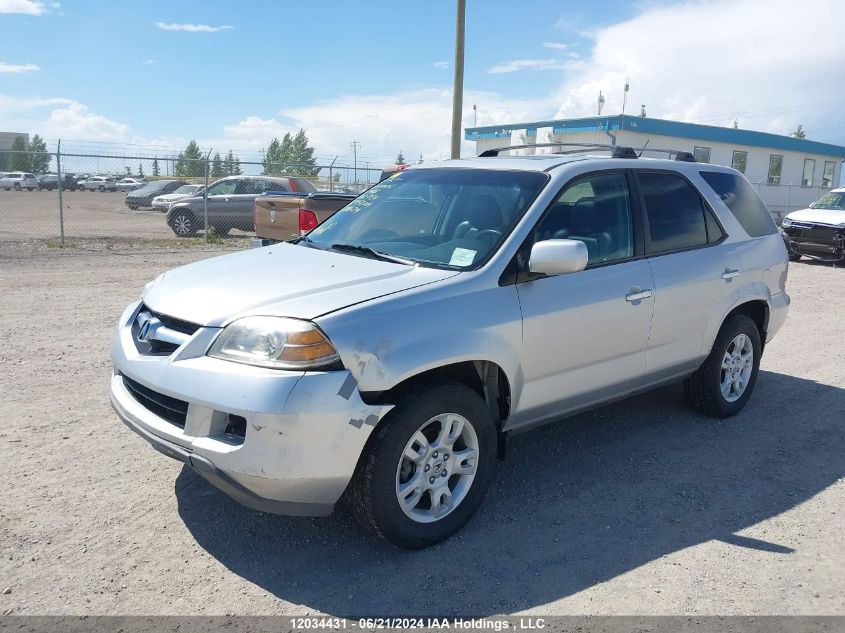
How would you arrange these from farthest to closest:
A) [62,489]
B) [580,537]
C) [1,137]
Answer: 1. [1,137]
2. [62,489]
3. [580,537]

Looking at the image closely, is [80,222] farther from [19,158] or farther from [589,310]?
[19,158]

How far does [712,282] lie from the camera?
502 centimetres

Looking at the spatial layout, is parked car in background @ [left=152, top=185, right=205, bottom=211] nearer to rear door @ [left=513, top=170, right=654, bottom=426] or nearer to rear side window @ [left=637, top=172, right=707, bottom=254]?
rear side window @ [left=637, top=172, right=707, bottom=254]

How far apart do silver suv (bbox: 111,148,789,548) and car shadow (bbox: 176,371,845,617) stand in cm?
25

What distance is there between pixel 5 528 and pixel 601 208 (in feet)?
12.1

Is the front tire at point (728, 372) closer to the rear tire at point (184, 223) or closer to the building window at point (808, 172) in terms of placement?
the rear tire at point (184, 223)

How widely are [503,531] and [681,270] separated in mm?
2163

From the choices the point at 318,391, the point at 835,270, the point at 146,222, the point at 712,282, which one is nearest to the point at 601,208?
the point at 712,282

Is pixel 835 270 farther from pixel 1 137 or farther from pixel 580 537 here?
pixel 1 137

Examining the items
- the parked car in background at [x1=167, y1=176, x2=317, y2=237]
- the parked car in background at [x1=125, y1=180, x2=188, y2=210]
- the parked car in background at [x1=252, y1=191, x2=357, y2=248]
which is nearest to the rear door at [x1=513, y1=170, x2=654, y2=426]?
the parked car in background at [x1=252, y1=191, x2=357, y2=248]

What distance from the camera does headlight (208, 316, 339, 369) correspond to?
3.10 m

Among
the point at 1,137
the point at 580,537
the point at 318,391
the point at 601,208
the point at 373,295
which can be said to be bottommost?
the point at 580,537

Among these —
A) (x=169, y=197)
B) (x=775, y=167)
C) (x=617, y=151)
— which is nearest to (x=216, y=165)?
(x=169, y=197)

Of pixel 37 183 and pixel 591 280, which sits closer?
pixel 591 280
